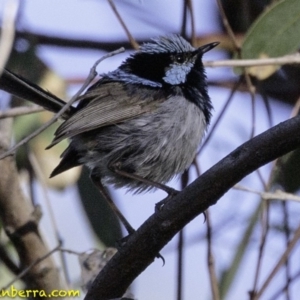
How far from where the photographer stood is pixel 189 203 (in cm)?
252

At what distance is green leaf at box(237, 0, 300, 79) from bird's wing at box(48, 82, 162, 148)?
62 centimetres

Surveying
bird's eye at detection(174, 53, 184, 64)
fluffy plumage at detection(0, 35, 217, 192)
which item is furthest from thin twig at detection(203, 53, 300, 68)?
bird's eye at detection(174, 53, 184, 64)

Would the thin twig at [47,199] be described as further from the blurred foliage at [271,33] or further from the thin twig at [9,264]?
the blurred foliage at [271,33]

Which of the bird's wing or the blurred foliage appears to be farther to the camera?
the blurred foliage

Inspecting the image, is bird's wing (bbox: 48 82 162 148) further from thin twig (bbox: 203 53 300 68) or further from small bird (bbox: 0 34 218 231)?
thin twig (bbox: 203 53 300 68)

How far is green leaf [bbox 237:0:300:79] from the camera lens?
3838mm

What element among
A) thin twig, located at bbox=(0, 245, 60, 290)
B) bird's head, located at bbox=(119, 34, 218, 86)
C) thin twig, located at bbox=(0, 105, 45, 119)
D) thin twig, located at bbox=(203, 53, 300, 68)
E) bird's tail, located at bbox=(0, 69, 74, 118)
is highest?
bird's head, located at bbox=(119, 34, 218, 86)

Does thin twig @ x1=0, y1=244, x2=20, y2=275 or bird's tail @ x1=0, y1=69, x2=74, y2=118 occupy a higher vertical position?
bird's tail @ x1=0, y1=69, x2=74, y2=118

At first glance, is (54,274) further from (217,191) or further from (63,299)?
(217,191)

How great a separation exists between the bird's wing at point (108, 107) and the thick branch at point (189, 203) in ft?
2.63

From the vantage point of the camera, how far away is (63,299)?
3576mm

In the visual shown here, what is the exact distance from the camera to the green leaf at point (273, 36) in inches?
151

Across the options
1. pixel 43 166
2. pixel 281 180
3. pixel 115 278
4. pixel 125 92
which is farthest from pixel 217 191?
pixel 43 166

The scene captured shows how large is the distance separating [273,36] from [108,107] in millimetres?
972
